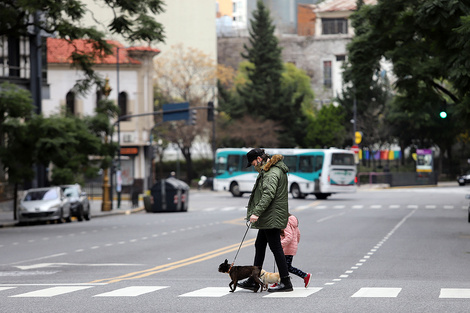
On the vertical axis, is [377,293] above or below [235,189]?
above

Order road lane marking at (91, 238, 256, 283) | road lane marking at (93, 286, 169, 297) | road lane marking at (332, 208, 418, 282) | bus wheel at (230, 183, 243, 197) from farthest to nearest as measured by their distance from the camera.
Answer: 1. bus wheel at (230, 183, 243, 197)
2. road lane marking at (332, 208, 418, 282)
3. road lane marking at (91, 238, 256, 283)
4. road lane marking at (93, 286, 169, 297)

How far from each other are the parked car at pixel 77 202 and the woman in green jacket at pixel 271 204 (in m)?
27.4

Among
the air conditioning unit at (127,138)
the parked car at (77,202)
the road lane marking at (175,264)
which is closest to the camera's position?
the road lane marking at (175,264)

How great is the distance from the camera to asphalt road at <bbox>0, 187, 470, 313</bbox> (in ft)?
33.8

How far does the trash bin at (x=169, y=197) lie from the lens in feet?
150

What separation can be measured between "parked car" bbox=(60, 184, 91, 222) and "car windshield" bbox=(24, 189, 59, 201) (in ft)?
3.21

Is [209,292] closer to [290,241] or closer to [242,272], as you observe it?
[242,272]

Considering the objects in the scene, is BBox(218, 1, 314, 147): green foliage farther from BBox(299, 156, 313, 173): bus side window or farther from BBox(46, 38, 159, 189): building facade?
BBox(299, 156, 313, 173): bus side window

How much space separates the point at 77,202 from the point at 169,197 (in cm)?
811

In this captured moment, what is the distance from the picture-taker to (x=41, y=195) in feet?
121

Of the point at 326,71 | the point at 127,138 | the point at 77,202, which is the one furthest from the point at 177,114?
the point at 326,71

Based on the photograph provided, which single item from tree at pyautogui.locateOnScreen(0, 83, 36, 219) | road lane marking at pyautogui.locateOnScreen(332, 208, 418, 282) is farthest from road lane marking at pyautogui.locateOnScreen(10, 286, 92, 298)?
tree at pyautogui.locateOnScreen(0, 83, 36, 219)

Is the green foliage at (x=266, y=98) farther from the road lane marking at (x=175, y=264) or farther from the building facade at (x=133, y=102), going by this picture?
the road lane marking at (x=175, y=264)

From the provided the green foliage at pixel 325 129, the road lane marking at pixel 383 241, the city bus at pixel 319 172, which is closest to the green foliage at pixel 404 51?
the road lane marking at pixel 383 241
